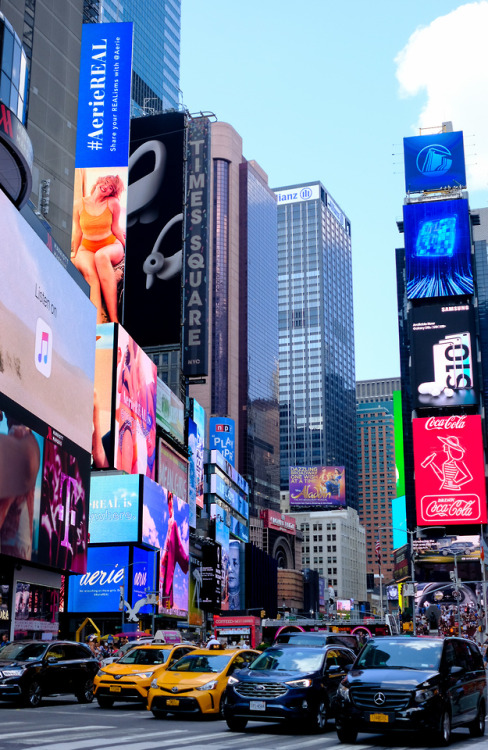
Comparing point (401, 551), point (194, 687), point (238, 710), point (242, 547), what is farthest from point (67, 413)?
point (401, 551)

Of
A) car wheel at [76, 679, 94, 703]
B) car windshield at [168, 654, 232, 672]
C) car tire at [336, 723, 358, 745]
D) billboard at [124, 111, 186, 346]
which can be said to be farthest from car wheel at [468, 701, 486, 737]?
billboard at [124, 111, 186, 346]

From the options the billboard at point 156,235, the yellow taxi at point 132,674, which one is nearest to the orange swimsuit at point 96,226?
the billboard at point 156,235

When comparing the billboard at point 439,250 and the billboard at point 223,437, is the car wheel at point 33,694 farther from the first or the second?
the billboard at point 223,437

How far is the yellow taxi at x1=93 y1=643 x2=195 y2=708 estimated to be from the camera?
22750 millimetres

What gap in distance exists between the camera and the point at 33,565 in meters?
45.7

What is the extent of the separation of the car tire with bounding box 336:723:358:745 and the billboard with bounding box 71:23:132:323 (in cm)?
7236

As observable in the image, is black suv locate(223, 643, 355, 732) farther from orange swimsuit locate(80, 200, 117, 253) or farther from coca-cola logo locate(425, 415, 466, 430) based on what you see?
coca-cola logo locate(425, 415, 466, 430)

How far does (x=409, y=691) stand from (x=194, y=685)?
22.7 ft

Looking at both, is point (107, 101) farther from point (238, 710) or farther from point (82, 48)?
point (238, 710)

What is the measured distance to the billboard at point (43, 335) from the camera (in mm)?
39375

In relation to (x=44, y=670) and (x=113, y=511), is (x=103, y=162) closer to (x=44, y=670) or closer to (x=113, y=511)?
(x=113, y=511)

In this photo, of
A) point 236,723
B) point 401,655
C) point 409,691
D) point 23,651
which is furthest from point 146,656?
point 409,691

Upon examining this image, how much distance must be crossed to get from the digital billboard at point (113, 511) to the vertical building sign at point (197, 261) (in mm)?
25380

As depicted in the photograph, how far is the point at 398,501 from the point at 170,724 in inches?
6151
